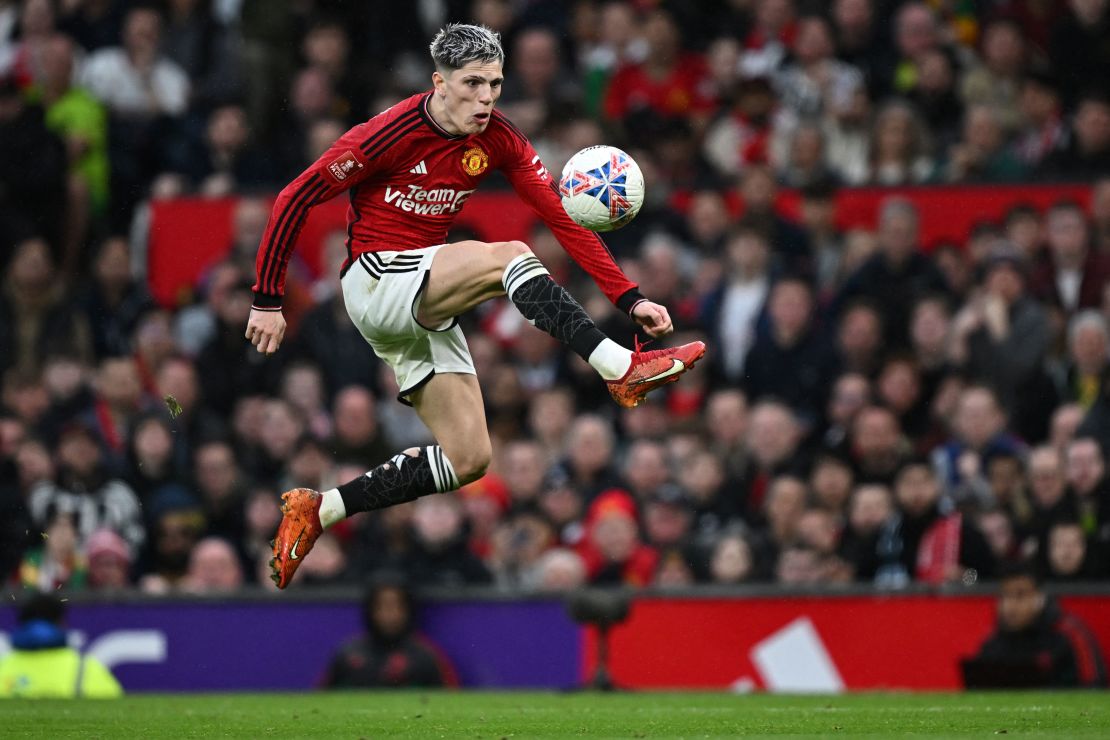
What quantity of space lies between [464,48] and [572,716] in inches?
119

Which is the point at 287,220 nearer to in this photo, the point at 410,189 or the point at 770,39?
the point at 410,189

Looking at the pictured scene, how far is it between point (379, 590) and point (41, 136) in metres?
5.36

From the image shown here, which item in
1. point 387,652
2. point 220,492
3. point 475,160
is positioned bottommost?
point 387,652

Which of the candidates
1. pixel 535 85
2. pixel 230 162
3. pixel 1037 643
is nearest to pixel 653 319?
pixel 1037 643

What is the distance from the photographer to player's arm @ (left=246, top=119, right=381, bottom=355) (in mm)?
8242

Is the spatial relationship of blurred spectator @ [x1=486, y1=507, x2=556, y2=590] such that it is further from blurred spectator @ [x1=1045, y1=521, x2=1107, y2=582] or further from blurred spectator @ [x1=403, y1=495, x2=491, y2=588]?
blurred spectator @ [x1=1045, y1=521, x2=1107, y2=582]

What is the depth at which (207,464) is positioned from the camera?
506 inches

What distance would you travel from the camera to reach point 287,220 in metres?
8.23

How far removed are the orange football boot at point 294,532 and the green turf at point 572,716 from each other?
0.69m

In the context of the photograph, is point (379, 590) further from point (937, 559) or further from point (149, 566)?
point (937, 559)

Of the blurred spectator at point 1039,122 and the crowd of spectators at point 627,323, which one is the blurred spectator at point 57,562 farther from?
the blurred spectator at point 1039,122

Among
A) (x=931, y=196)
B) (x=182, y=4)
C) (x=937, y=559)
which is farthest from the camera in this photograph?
(x=182, y=4)

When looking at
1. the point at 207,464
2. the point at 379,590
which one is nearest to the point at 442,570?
the point at 379,590

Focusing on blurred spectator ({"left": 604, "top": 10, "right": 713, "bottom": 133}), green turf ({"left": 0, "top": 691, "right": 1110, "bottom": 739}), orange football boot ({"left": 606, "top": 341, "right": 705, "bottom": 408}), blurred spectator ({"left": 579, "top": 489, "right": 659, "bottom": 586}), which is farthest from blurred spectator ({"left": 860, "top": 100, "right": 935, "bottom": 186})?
orange football boot ({"left": 606, "top": 341, "right": 705, "bottom": 408})
